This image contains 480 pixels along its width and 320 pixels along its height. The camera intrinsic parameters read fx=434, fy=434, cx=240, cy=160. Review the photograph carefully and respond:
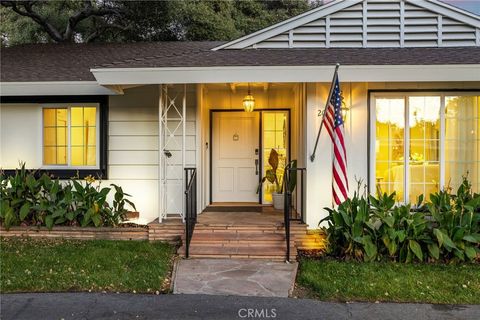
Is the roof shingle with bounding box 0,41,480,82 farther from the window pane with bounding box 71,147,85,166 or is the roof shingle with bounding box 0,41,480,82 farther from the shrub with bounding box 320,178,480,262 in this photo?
the shrub with bounding box 320,178,480,262

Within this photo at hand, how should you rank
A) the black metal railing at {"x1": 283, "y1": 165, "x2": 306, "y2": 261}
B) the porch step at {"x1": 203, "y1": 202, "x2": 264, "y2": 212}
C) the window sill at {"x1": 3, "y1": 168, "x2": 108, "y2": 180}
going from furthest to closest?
the porch step at {"x1": 203, "y1": 202, "x2": 264, "y2": 212}
the window sill at {"x1": 3, "y1": 168, "x2": 108, "y2": 180}
the black metal railing at {"x1": 283, "y1": 165, "x2": 306, "y2": 261}

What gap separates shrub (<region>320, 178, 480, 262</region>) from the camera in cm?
607

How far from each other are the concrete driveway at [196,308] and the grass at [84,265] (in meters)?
0.22

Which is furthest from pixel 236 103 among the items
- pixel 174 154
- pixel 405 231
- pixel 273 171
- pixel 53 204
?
pixel 405 231

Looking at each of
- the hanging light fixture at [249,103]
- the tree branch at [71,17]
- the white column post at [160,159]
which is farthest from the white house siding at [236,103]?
the tree branch at [71,17]

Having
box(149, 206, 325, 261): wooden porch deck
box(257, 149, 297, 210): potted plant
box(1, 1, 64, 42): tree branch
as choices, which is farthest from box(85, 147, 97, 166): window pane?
box(1, 1, 64, 42): tree branch

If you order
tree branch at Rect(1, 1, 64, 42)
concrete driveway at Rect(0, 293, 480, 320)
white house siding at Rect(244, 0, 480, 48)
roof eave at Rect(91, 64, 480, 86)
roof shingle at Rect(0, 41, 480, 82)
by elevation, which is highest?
tree branch at Rect(1, 1, 64, 42)

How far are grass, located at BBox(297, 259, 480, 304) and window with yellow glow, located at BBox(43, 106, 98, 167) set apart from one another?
487cm

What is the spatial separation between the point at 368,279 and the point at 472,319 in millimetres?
1279

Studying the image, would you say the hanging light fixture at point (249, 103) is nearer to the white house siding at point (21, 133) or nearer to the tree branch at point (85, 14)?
the white house siding at point (21, 133)

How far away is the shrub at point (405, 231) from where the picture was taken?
239 inches

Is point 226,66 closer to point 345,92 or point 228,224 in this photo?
point 345,92

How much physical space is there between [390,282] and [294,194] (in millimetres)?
3591

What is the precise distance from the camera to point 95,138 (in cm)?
849
